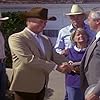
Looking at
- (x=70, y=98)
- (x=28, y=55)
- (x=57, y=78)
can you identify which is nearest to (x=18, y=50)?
(x=28, y=55)

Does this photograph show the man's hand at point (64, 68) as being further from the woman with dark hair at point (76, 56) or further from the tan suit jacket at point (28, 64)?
the woman with dark hair at point (76, 56)

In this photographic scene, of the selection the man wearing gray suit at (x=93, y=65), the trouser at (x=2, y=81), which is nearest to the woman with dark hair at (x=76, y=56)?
the man wearing gray suit at (x=93, y=65)

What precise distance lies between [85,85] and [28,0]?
1020 cm

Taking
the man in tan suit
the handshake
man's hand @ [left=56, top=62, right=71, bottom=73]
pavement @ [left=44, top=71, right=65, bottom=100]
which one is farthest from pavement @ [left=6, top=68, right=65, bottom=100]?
the man in tan suit

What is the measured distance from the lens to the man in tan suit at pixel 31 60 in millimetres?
5480

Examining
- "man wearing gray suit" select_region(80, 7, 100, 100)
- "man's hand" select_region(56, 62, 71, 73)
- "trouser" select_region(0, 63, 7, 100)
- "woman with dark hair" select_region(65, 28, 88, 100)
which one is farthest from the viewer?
"trouser" select_region(0, 63, 7, 100)

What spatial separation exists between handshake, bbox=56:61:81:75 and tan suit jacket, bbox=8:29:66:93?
0.16m

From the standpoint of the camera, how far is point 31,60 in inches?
214

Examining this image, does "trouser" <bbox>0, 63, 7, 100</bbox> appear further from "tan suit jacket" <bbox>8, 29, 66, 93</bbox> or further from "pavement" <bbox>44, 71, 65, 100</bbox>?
"tan suit jacket" <bbox>8, 29, 66, 93</bbox>

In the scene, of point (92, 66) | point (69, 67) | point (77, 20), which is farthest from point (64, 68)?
point (77, 20)

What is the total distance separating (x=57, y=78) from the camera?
904 centimetres

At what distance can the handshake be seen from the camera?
229 inches

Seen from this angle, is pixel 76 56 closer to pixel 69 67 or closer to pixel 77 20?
pixel 69 67

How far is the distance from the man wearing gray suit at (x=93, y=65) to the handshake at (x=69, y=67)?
22.7 inches
